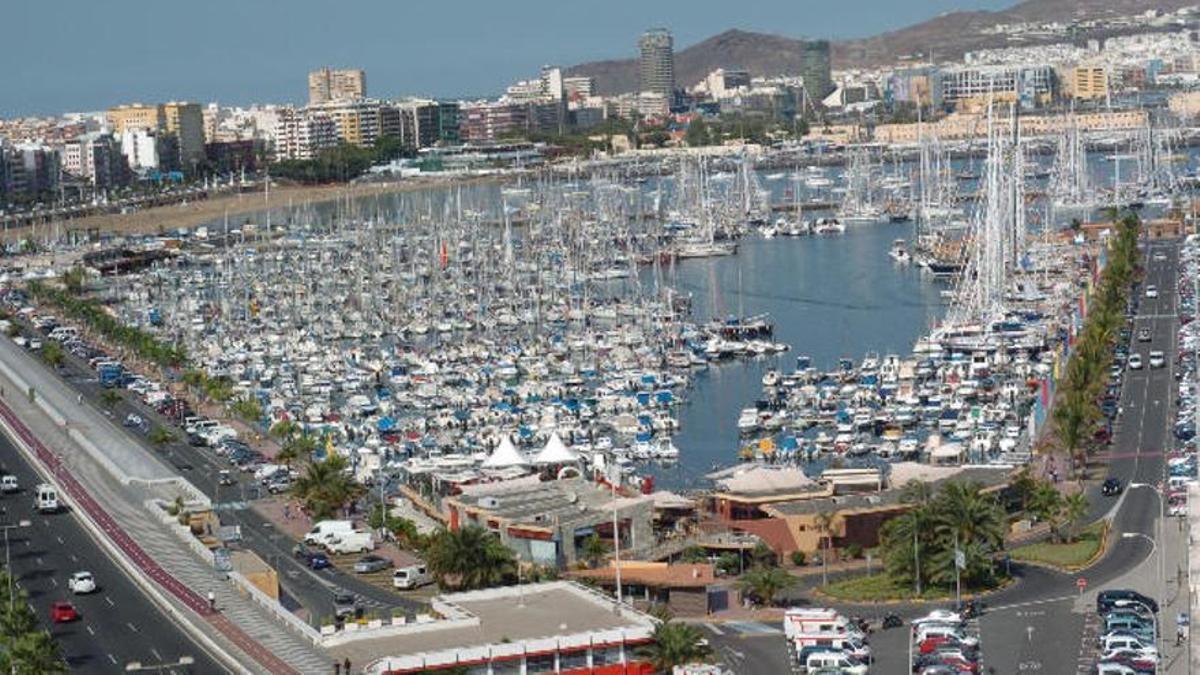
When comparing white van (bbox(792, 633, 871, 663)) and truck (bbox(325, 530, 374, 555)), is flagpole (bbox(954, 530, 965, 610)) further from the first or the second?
truck (bbox(325, 530, 374, 555))

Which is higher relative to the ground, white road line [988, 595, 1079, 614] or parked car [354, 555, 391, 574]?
white road line [988, 595, 1079, 614]

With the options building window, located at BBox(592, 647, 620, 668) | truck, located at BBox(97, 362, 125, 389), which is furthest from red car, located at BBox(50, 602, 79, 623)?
truck, located at BBox(97, 362, 125, 389)

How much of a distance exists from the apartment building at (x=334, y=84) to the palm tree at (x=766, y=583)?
4635 inches

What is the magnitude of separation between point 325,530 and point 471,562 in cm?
348

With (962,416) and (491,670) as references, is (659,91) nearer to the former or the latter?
(962,416)

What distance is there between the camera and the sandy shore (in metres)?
79.9

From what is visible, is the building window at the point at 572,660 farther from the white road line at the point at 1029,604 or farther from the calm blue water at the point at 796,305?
the calm blue water at the point at 796,305

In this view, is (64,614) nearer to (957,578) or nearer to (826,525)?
(826,525)

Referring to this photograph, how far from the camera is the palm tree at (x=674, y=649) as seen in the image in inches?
646

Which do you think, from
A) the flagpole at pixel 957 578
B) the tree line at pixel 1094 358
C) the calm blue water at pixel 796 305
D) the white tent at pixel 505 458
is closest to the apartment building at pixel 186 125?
the calm blue water at pixel 796 305

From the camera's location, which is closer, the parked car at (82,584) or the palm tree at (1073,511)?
the parked car at (82,584)

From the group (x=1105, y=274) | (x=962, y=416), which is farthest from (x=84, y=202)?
(x=962, y=416)

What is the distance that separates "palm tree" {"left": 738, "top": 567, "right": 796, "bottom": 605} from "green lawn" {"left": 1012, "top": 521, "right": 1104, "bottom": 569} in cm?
224

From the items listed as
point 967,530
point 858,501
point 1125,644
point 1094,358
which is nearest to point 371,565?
point 858,501
